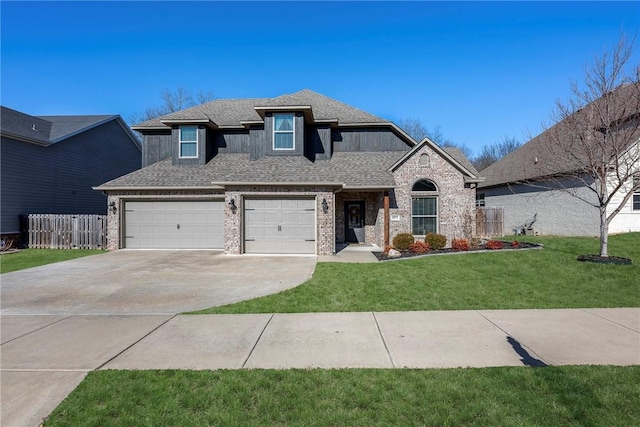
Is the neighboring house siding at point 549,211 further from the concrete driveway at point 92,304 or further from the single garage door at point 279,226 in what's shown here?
the concrete driveway at point 92,304

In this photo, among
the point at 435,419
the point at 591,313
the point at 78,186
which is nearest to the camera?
the point at 435,419

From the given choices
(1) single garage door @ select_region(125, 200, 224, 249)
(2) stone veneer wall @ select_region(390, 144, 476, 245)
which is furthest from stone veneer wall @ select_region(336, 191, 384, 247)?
(1) single garage door @ select_region(125, 200, 224, 249)

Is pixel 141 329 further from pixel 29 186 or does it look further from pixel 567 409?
pixel 29 186

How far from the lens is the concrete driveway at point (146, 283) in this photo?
6641 millimetres

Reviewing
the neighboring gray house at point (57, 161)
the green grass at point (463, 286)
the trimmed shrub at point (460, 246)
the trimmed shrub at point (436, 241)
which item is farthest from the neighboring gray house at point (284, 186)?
the neighboring gray house at point (57, 161)

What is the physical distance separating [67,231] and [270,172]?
1139 cm

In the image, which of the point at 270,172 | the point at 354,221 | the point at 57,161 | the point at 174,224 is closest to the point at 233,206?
the point at 270,172

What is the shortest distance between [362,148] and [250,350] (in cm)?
1507

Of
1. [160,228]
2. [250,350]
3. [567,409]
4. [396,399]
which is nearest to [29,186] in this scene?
[160,228]

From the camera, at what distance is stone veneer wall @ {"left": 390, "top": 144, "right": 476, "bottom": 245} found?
50.6 feet

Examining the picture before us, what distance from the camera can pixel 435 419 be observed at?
293 centimetres

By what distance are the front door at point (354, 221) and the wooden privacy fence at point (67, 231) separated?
39.5 feet

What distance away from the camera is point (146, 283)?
8438mm

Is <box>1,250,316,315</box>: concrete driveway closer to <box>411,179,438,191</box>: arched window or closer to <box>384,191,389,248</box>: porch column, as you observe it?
<box>384,191,389,248</box>: porch column
